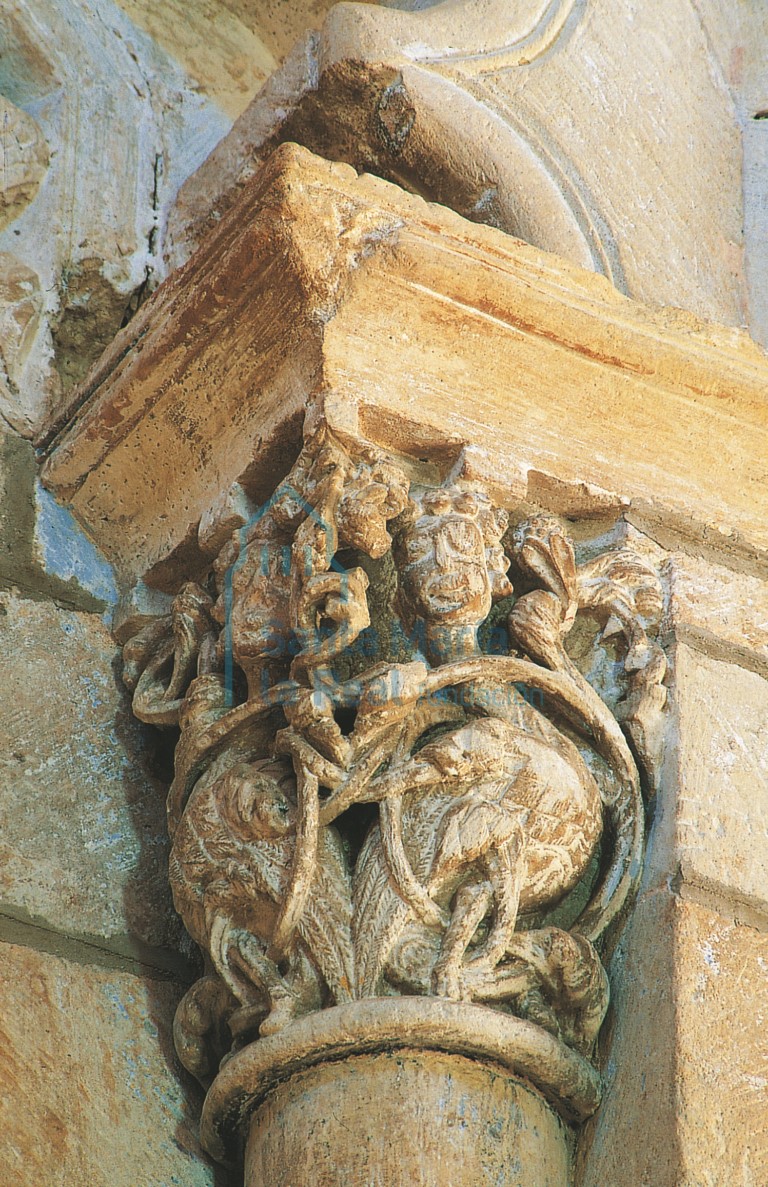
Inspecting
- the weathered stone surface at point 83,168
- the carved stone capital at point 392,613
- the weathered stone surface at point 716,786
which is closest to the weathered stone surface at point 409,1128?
the carved stone capital at point 392,613

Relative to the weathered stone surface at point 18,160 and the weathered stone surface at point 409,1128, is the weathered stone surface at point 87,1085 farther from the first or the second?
the weathered stone surface at point 18,160

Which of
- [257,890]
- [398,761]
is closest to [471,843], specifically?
[398,761]

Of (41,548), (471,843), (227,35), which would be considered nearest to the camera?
(471,843)

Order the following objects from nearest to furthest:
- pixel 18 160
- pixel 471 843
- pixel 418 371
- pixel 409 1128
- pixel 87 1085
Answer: pixel 409 1128 → pixel 471 843 → pixel 87 1085 → pixel 418 371 → pixel 18 160

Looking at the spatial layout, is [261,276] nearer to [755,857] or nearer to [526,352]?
[526,352]

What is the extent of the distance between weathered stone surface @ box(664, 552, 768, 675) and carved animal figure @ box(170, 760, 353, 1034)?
0.55 metres

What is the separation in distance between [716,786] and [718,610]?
274 millimetres

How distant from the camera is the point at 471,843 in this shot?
1695 millimetres

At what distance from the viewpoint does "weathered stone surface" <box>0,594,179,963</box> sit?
6.52ft

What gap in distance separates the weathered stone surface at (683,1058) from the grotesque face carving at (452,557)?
40 centimetres

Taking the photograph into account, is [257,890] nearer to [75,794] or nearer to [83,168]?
[75,794]

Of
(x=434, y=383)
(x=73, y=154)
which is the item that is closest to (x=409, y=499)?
(x=434, y=383)

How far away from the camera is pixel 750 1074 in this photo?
1650 millimetres

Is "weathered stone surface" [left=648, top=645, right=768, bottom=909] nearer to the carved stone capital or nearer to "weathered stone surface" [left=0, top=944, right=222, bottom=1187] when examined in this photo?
the carved stone capital
